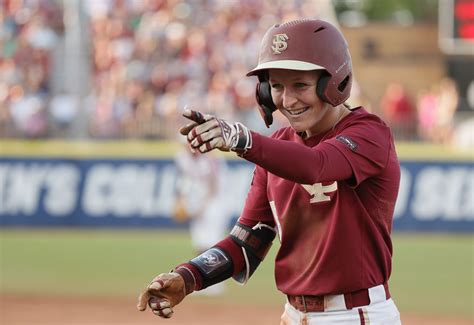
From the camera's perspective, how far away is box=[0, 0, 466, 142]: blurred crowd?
55.5ft

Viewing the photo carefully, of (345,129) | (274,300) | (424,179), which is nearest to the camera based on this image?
(345,129)

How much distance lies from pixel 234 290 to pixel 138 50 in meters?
7.29

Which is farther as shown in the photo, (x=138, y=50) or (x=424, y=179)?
(x=138, y=50)

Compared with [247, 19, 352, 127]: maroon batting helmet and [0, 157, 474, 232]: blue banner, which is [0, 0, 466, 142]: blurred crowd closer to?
[0, 157, 474, 232]: blue banner

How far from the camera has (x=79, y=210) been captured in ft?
54.2

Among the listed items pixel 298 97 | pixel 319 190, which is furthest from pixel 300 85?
pixel 319 190

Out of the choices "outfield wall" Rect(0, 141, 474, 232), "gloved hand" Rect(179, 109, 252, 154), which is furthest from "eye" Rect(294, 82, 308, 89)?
"outfield wall" Rect(0, 141, 474, 232)

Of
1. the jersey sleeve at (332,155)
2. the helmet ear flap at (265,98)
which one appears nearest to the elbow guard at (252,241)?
the helmet ear flap at (265,98)

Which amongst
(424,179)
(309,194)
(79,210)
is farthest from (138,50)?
(309,194)

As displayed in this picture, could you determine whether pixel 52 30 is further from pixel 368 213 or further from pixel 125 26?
pixel 368 213

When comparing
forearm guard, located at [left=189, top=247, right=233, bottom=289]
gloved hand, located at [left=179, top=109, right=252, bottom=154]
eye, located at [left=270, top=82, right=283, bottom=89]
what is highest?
eye, located at [left=270, top=82, right=283, bottom=89]

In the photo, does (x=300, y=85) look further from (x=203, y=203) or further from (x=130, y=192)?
(x=130, y=192)

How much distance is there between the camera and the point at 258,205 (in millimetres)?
4676

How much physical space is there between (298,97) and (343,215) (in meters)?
0.53
